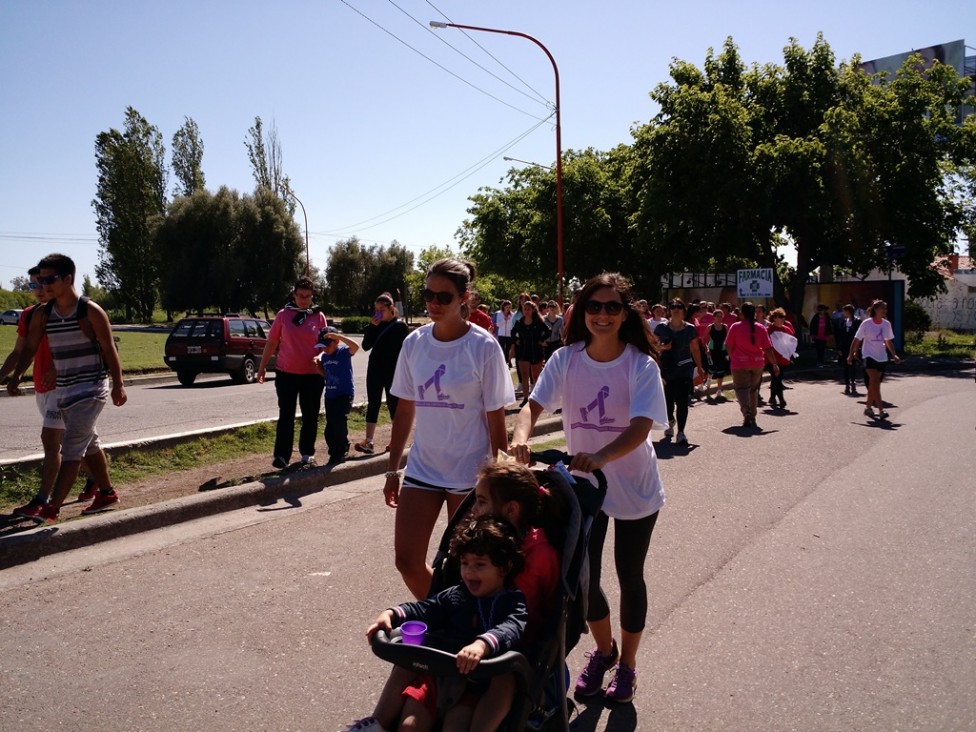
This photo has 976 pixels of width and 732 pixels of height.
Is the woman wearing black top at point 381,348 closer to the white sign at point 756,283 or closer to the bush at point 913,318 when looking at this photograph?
the white sign at point 756,283

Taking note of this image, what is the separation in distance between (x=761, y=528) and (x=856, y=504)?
1374mm

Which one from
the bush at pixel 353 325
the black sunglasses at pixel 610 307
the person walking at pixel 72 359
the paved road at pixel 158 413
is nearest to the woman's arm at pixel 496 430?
the black sunglasses at pixel 610 307

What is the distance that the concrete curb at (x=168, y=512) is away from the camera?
5910 mm

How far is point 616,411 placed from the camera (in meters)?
3.66

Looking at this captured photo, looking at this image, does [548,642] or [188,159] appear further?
[188,159]

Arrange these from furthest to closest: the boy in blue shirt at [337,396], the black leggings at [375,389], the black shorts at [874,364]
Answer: the black shorts at [874,364] < the black leggings at [375,389] < the boy in blue shirt at [337,396]

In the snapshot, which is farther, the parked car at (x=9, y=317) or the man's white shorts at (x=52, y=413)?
the parked car at (x=9, y=317)

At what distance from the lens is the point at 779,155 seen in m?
26.8

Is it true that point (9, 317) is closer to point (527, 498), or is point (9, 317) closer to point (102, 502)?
point (102, 502)

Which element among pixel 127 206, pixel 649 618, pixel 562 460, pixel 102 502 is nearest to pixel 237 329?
pixel 102 502

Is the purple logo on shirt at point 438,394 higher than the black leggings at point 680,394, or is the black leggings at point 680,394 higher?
the purple logo on shirt at point 438,394

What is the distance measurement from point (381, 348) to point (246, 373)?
42.5ft

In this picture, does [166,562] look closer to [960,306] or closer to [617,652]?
[617,652]

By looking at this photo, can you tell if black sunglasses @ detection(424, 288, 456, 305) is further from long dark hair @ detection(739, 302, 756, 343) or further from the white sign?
the white sign
